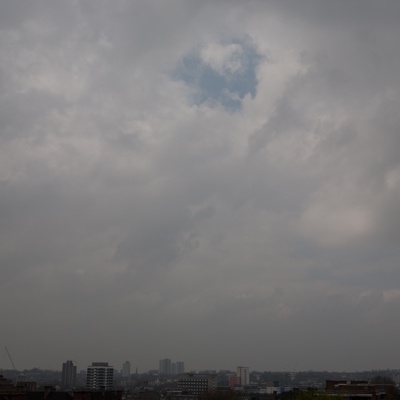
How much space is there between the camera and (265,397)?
177 metres

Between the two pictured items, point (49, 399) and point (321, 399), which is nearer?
point (321, 399)

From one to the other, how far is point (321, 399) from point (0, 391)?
109ft

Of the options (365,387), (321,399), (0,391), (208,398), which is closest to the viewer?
(0,391)

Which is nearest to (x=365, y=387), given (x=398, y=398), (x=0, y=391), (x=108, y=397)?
(x=398, y=398)

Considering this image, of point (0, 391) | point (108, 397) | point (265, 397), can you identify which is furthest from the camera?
point (265, 397)

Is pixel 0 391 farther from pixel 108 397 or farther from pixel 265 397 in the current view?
pixel 265 397

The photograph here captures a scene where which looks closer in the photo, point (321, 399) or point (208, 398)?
point (321, 399)

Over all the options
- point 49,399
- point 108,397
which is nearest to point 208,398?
point 108,397

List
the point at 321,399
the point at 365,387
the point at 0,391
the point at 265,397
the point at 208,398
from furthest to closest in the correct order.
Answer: the point at 265,397
the point at 208,398
the point at 365,387
the point at 321,399
the point at 0,391

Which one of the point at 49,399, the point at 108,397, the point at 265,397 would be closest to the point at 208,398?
the point at 108,397

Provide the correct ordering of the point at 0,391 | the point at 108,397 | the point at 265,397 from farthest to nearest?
1. the point at 265,397
2. the point at 108,397
3. the point at 0,391

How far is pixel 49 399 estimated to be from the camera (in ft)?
277

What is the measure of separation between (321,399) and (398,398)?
111ft

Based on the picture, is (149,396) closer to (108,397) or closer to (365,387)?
(108,397)
